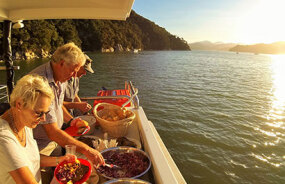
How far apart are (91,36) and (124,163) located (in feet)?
343

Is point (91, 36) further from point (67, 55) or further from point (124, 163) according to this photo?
point (124, 163)

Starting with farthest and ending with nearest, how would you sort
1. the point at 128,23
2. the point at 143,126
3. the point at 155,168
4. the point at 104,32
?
the point at 128,23
the point at 104,32
the point at 143,126
the point at 155,168

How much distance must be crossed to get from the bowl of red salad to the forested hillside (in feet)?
184

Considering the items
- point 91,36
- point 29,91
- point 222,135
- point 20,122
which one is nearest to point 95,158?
point 20,122

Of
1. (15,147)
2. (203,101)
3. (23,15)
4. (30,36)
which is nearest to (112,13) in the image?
(23,15)

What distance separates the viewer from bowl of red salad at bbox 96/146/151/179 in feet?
5.81

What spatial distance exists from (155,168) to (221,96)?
15.9 meters

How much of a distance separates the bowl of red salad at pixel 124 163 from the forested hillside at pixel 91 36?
5617 cm

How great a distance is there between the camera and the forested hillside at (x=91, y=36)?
5448 cm

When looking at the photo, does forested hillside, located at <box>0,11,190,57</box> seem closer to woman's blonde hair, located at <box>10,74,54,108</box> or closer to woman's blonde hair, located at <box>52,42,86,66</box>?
woman's blonde hair, located at <box>52,42,86,66</box>

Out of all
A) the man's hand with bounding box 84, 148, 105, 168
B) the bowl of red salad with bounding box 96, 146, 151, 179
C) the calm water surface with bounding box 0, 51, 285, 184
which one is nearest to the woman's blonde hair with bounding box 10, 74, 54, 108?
the man's hand with bounding box 84, 148, 105, 168

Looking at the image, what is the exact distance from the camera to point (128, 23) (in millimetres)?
140375

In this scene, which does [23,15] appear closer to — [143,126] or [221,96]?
[143,126]

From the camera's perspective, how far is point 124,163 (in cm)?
194
